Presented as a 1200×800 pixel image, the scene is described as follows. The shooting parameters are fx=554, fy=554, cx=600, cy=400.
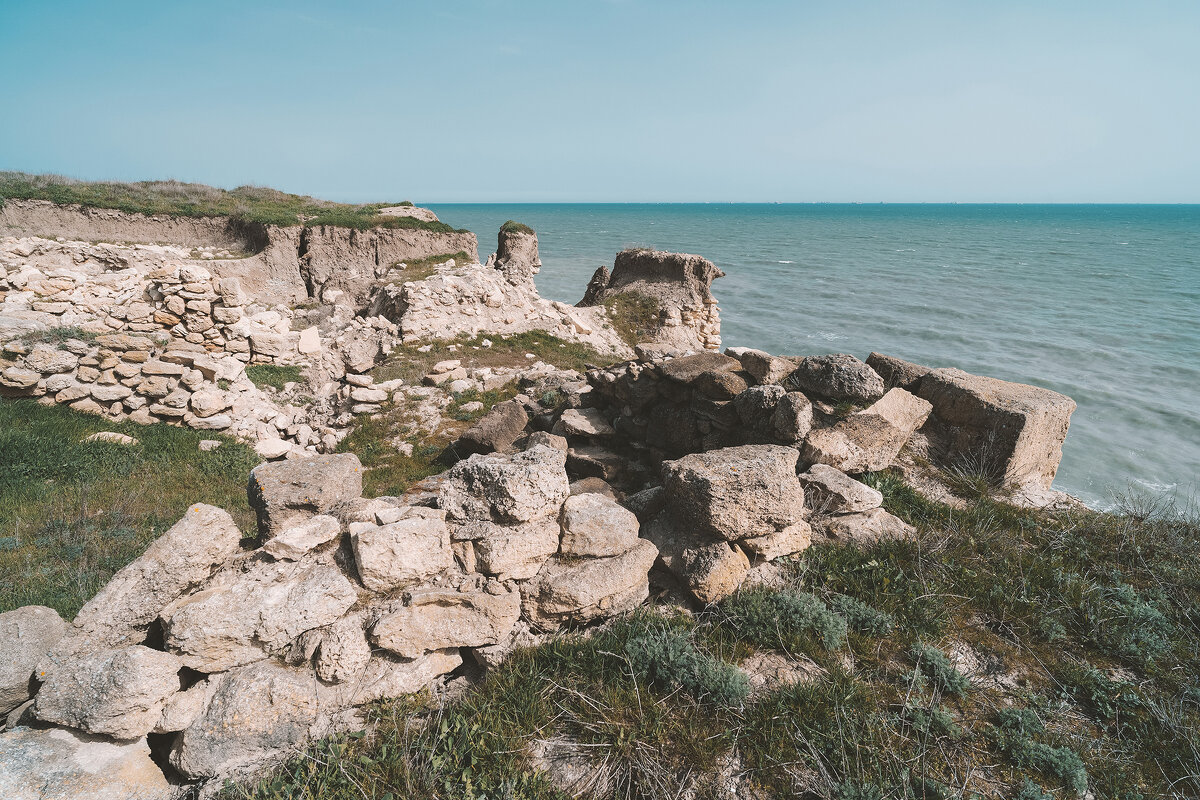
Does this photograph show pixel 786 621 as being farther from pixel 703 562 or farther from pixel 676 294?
pixel 676 294

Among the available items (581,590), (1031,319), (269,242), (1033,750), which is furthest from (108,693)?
(1031,319)

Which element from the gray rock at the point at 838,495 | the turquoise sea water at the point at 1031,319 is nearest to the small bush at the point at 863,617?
the gray rock at the point at 838,495

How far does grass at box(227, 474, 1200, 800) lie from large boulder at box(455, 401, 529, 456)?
19.2 ft

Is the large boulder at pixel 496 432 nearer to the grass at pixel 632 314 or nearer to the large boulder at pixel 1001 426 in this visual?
the large boulder at pixel 1001 426

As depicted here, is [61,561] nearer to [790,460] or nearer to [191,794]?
[191,794]

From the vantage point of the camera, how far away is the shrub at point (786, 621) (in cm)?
407

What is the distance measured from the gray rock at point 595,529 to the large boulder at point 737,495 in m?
0.54

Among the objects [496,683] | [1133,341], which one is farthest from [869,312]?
[496,683]

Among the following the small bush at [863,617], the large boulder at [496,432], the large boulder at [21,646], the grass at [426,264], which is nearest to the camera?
the large boulder at [21,646]

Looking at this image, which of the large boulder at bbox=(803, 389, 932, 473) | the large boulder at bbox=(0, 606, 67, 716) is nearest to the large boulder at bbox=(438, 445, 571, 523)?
the large boulder at bbox=(0, 606, 67, 716)

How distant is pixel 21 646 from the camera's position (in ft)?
11.1

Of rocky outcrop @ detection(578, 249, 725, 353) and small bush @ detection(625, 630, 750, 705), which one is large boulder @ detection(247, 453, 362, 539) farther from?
rocky outcrop @ detection(578, 249, 725, 353)

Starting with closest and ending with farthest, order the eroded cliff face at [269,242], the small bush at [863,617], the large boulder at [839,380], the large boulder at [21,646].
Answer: the large boulder at [21,646] → the small bush at [863,617] → the large boulder at [839,380] → the eroded cliff face at [269,242]

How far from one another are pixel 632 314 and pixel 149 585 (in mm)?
21113
